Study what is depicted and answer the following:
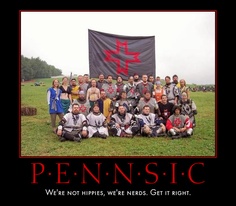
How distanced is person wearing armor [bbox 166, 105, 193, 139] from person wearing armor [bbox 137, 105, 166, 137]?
0.19 metres

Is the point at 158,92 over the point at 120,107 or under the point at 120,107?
over

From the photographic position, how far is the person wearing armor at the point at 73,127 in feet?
24.7

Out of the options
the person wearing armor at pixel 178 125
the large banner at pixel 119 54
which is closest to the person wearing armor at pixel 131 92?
the large banner at pixel 119 54

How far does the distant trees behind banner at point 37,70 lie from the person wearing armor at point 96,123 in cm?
207

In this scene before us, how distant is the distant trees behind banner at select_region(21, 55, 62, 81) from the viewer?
9.10 m

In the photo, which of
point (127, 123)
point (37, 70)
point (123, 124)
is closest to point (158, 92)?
point (127, 123)

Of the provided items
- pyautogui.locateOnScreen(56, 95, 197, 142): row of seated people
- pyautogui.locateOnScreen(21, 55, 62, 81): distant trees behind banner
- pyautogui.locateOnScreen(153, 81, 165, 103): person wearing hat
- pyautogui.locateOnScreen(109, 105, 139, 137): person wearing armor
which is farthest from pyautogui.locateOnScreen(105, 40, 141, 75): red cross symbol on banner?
pyautogui.locateOnScreen(21, 55, 62, 81): distant trees behind banner

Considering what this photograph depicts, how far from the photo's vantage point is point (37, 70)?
9.82m

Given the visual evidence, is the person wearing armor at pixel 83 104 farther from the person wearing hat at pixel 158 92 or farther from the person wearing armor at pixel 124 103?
the person wearing hat at pixel 158 92

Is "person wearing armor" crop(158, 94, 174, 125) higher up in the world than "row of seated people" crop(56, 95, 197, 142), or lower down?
higher up

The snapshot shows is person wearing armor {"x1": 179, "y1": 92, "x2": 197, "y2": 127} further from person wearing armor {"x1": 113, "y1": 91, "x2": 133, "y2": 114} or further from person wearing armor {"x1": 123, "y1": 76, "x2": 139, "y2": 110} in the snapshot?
person wearing armor {"x1": 113, "y1": 91, "x2": 133, "y2": 114}

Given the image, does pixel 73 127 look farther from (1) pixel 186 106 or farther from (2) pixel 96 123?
(1) pixel 186 106

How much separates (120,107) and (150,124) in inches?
37.4
